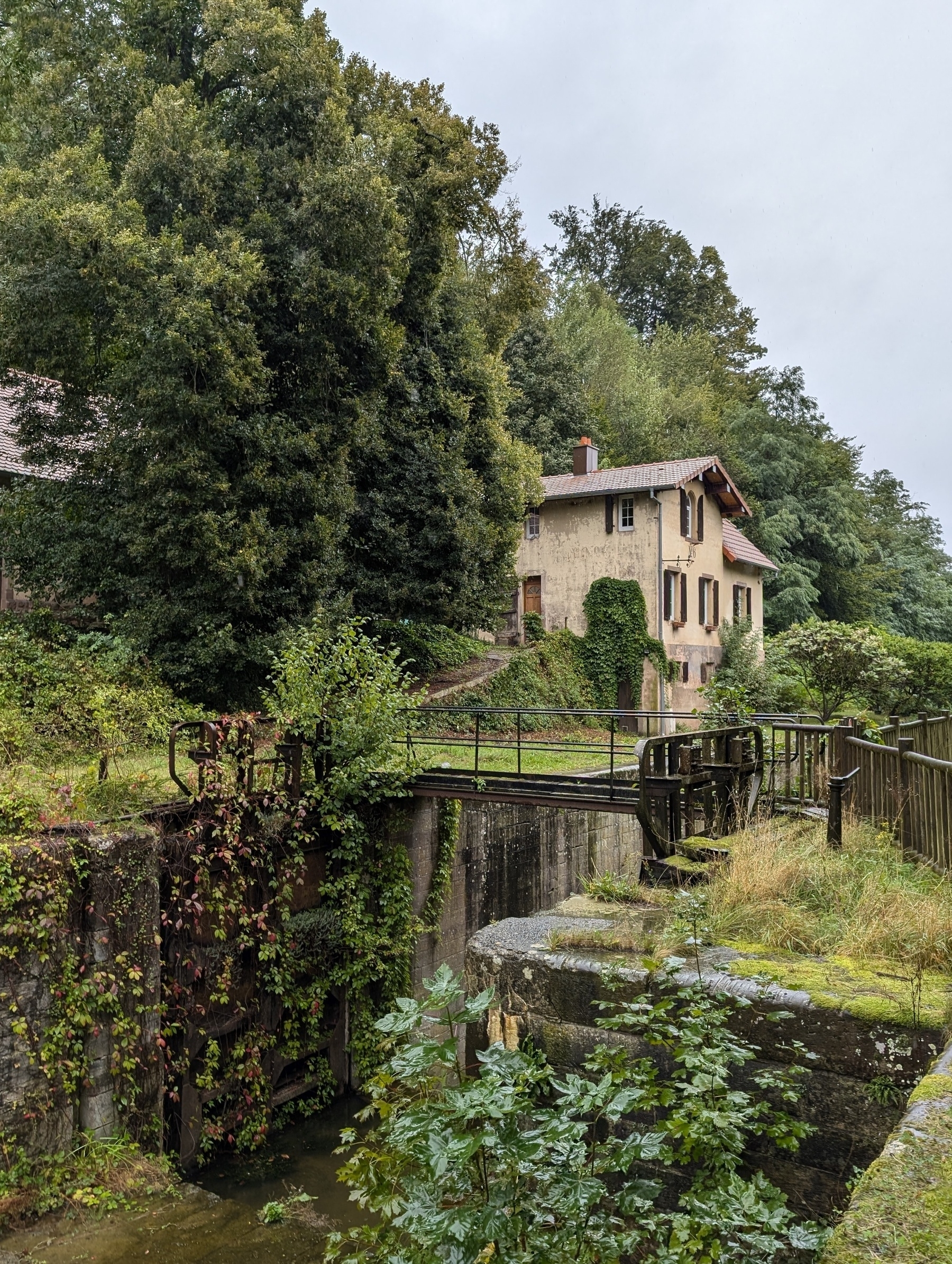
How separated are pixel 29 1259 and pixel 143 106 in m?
18.5

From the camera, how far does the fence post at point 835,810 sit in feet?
26.0

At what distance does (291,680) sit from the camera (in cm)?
1146

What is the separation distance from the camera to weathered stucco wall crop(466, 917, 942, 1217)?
4082 mm

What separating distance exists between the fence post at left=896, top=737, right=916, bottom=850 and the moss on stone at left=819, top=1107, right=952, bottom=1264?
525cm

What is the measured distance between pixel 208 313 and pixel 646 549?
18399 millimetres

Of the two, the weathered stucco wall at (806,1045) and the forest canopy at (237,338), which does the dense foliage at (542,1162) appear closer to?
the weathered stucco wall at (806,1045)

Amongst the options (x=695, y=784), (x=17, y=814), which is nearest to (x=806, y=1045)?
(x=695, y=784)

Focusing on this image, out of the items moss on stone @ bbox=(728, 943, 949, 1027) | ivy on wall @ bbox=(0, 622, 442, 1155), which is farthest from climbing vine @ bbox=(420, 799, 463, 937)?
moss on stone @ bbox=(728, 943, 949, 1027)

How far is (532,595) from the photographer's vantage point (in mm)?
32938

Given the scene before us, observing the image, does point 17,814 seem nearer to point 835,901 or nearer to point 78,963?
point 78,963

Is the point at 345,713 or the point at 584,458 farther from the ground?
the point at 584,458

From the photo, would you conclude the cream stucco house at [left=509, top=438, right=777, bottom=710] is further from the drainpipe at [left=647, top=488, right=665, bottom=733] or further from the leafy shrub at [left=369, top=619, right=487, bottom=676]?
the leafy shrub at [left=369, top=619, right=487, bottom=676]

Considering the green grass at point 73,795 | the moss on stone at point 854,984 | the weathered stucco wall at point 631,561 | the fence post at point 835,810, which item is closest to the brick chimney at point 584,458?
the weathered stucco wall at point 631,561

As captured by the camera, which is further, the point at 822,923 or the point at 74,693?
the point at 74,693
